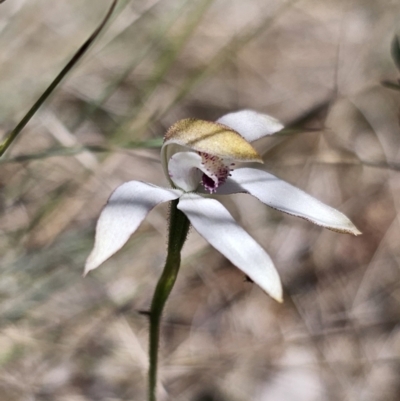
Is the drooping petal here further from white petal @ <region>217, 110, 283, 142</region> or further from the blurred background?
the blurred background

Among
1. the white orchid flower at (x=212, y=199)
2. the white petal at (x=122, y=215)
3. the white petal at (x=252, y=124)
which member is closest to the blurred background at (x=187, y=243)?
the white petal at (x=252, y=124)

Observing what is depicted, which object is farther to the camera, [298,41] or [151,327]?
[298,41]

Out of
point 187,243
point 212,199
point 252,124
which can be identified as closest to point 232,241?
point 212,199

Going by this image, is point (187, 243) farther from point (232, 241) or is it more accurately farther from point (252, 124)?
point (232, 241)

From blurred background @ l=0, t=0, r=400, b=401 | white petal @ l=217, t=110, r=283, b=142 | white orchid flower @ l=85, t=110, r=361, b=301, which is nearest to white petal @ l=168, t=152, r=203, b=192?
white orchid flower @ l=85, t=110, r=361, b=301

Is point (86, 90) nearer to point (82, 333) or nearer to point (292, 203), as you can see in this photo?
point (82, 333)

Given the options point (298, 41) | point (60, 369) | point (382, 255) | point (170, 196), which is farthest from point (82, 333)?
point (298, 41)

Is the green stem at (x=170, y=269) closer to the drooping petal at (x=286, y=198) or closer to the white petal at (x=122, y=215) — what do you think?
the white petal at (x=122, y=215)
